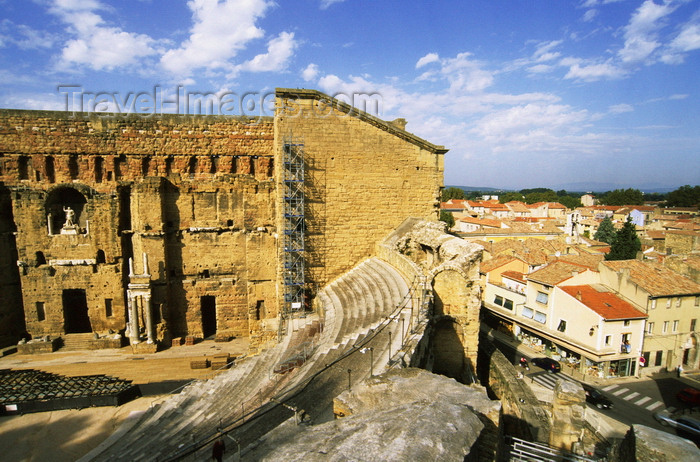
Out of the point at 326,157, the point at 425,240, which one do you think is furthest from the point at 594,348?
the point at 326,157

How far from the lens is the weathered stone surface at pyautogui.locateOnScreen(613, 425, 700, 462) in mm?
3244

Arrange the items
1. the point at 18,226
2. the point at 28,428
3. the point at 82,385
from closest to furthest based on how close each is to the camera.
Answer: the point at 28,428
the point at 82,385
the point at 18,226

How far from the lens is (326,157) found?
1531 cm

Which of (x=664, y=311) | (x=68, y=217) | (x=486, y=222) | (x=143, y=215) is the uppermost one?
(x=143, y=215)

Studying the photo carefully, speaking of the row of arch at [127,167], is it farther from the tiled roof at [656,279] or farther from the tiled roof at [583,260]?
the tiled roof at [583,260]

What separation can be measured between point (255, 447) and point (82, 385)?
12042 millimetres

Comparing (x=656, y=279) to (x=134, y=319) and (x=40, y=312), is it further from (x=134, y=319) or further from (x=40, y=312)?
(x=40, y=312)

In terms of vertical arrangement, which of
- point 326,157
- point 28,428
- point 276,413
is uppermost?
point 326,157

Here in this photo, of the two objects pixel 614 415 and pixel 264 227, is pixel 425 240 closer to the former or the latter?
pixel 264 227

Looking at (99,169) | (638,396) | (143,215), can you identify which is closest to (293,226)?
(143,215)

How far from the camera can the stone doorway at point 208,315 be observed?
1819cm

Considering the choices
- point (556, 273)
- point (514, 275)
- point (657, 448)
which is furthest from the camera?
point (514, 275)

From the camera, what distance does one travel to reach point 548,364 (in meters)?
21.6

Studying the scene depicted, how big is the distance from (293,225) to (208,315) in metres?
7.07
